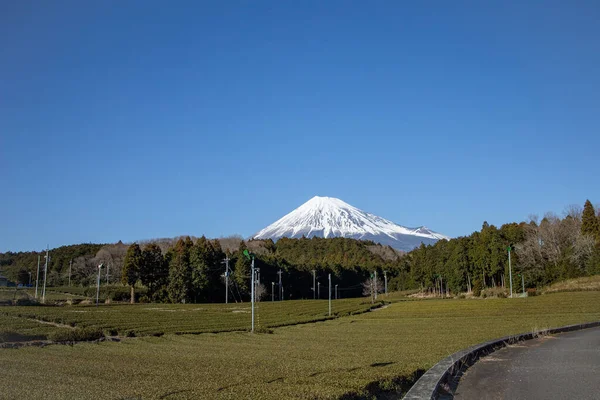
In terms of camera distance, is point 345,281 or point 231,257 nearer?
point 231,257

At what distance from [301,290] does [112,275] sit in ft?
147

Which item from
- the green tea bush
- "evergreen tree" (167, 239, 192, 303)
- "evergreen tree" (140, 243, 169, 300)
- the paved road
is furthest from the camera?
"evergreen tree" (140, 243, 169, 300)

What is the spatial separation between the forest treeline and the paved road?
2657 inches

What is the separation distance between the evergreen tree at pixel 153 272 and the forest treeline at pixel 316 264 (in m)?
0.17

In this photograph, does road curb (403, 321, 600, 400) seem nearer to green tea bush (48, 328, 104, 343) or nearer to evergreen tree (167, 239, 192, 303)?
green tea bush (48, 328, 104, 343)

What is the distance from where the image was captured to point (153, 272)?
8769cm

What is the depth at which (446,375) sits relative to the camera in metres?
8.86

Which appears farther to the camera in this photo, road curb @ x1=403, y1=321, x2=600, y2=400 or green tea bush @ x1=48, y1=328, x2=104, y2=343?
green tea bush @ x1=48, y1=328, x2=104, y2=343

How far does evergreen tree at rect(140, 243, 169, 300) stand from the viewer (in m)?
86.1

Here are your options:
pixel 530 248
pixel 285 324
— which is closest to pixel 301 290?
pixel 530 248

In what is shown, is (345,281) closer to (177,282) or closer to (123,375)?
(177,282)

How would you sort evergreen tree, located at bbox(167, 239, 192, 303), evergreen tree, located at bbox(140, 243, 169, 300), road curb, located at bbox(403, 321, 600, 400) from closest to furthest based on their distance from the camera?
road curb, located at bbox(403, 321, 600, 400)
evergreen tree, located at bbox(167, 239, 192, 303)
evergreen tree, located at bbox(140, 243, 169, 300)

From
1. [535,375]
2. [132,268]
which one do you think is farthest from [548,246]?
[535,375]

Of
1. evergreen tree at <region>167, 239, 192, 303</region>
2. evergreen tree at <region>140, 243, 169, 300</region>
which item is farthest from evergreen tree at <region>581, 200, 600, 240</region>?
evergreen tree at <region>140, 243, 169, 300</region>
